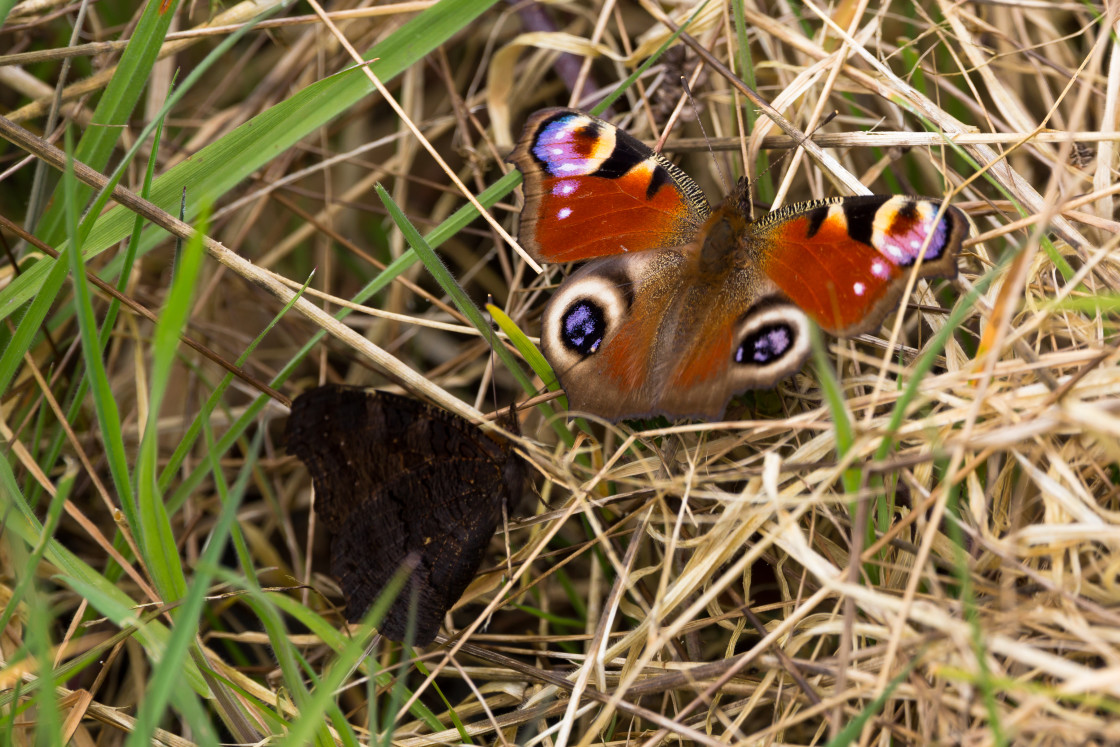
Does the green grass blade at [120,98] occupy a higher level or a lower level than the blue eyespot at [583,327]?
higher

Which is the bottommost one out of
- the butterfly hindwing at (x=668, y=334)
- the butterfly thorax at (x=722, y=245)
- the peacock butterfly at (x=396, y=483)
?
the peacock butterfly at (x=396, y=483)

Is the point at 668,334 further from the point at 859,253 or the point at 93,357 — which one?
the point at 93,357

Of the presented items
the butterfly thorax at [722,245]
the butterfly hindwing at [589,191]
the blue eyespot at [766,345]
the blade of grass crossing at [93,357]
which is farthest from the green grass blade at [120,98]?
the blue eyespot at [766,345]

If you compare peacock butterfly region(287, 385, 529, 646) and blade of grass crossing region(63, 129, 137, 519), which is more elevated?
blade of grass crossing region(63, 129, 137, 519)

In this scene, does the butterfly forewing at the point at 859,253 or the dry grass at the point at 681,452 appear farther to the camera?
the butterfly forewing at the point at 859,253

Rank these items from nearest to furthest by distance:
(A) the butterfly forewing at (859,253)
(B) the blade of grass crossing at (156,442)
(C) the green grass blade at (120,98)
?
1. (B) the blade of grass crossing at (156,442)
2. (A) the butterfly forewing at (859,253)
3. (C) the green grass blade at (120,98)

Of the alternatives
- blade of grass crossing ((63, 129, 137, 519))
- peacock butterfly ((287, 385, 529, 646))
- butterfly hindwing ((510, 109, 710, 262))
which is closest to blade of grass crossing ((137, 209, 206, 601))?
blade of grass crossing ((63, 129, 137, 519))

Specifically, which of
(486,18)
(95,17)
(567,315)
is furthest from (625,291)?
(95,17)

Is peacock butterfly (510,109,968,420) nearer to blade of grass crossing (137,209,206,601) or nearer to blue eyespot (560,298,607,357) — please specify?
blue eyespot (560,298,607,357)

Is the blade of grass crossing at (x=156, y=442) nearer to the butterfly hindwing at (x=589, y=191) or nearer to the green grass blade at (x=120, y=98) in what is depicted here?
the green grass blade at (x=120, y=98)

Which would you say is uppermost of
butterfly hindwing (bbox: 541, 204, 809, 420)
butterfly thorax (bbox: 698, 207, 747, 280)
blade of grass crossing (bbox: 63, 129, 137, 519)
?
blade of grass crossing (bbox: 63, 129, 137, 519)
